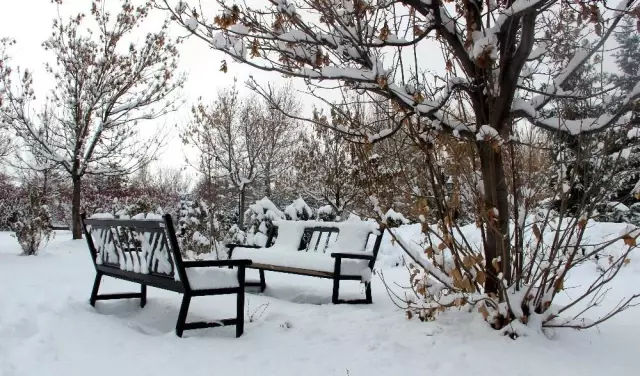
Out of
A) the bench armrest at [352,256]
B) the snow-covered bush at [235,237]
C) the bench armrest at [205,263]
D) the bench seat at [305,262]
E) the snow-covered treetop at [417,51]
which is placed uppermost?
the snow-covered treetop at [417,51]

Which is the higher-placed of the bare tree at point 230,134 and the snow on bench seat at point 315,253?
the bare tree at point 230,134

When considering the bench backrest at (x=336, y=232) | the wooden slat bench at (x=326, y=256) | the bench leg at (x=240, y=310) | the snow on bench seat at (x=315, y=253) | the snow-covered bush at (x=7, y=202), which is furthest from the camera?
the snow-covered bush at (x=7, y=202)

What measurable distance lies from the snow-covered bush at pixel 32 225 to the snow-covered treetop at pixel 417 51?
6.96m

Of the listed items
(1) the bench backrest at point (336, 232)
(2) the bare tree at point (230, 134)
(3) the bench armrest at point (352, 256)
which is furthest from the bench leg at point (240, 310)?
(2) the bare tree at point (230, 134)

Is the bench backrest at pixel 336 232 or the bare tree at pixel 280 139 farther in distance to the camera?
the bare tree at pixel 280 139

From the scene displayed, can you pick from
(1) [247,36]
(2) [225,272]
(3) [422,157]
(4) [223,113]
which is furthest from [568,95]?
(4) [223,113]

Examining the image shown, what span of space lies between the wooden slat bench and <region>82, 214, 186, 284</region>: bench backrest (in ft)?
4.42

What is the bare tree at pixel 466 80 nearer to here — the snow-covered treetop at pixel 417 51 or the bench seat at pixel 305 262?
the snow-covered treetop at pixel 417 51

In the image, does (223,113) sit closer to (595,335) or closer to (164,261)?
(164,261)

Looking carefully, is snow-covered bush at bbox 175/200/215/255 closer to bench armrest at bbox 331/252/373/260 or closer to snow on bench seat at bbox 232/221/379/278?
snow on bench seat at bbox 232/221/379/278

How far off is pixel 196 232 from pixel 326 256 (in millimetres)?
4441

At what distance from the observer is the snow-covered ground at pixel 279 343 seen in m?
2.92

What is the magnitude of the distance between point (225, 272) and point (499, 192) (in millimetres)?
2189

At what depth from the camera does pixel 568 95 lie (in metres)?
3.32
